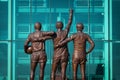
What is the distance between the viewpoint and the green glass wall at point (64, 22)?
22.7m

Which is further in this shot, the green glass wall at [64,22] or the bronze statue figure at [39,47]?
the green glass wall at [64,22]

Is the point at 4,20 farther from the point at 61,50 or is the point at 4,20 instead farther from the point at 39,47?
the point at 61,50

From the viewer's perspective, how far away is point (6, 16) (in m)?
22.9

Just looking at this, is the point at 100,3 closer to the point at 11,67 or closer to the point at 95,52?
the point at 95,52

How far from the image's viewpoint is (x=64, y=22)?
74.5 feet

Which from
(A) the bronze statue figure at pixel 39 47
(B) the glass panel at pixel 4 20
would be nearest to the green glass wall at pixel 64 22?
(B) the glass panel at pixel 4 20

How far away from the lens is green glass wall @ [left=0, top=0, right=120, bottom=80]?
74.6 feet

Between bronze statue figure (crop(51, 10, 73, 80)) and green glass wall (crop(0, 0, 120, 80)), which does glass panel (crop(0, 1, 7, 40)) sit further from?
bronze statue figure (crop(51, 10, 73, 80))

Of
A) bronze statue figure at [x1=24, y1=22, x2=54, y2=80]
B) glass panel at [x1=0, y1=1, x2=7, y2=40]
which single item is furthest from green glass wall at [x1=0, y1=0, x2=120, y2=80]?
bronze statue figure at [x1=24, y1=22, x2=54, y2=80]
